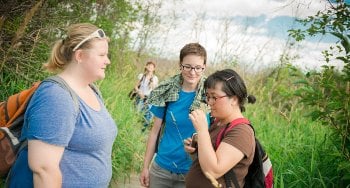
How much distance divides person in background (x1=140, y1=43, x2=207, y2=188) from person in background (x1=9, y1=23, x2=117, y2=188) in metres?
0.73

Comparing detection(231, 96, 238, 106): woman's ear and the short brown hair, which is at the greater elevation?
the short brown hair

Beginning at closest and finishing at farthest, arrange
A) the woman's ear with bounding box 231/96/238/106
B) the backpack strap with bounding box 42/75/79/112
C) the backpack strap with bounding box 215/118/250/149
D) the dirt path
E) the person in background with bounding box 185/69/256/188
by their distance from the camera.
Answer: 1. the backpack strap with bounding box 42/75/79/112
2. the person in background with bounding box 185/69/256/188
3. the backpack strap with bounding box 215/118/250/149
4. the woman's ear with bounding box 231/96/238/106
5. the dirt path

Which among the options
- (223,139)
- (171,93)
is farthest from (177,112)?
(223,139)

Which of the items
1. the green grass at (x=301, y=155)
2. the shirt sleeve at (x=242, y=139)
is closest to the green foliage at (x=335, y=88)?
the green grass at (x=301, y=155)

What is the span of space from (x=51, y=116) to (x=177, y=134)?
4.19 ft

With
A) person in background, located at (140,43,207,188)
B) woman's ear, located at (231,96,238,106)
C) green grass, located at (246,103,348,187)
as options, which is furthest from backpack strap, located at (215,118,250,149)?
green grass, located at (246,103,348,187)

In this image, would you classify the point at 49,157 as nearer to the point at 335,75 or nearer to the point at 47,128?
the point at 47,128

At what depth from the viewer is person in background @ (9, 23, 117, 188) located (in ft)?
6.04

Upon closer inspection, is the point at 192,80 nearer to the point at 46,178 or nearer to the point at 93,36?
the point at 93,36

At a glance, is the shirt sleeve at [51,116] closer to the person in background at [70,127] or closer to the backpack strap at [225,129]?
the person in background at [70,127]

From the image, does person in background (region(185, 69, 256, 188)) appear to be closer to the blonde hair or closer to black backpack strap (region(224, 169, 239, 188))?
black backpack strap (region(224, 169, 239, 188))

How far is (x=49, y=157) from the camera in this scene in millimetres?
1838

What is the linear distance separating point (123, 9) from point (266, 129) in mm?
4535

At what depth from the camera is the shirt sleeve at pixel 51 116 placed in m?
1.83
